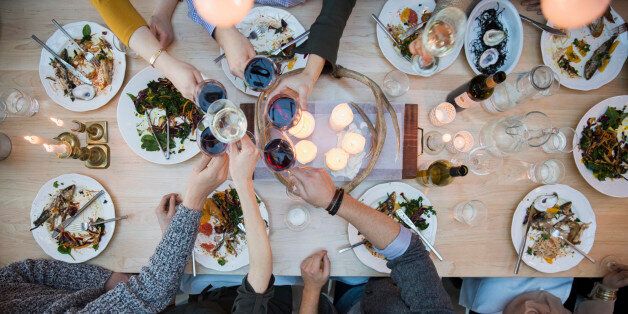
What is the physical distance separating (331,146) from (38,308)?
4.29ft

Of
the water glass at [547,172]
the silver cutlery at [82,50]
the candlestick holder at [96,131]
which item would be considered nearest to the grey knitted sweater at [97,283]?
the candlestick holder at [96,131]

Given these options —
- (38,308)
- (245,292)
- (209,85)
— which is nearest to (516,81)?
(209,85)

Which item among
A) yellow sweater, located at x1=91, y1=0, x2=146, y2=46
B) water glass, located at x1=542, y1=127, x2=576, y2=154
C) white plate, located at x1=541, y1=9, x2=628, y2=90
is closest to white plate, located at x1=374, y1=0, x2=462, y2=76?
white plate, located at x1=541, y1=9, x2=628, y2=90

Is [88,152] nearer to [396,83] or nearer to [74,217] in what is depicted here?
[74,217]

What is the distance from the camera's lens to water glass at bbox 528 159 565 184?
1613mm

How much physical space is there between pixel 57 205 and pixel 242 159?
90 centimetres

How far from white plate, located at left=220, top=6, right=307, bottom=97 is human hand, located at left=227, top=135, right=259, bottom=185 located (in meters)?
0.36

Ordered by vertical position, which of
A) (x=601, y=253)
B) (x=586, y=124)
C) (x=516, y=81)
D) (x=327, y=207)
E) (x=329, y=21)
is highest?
(x=329, y=21)

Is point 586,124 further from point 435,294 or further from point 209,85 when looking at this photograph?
point 209,85

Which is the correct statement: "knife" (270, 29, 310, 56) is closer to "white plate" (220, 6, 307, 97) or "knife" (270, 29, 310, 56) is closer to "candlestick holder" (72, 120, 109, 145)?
"white plate" (220, 6, 307, 97)

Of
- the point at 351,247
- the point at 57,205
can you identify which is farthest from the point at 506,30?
the point at 57,205

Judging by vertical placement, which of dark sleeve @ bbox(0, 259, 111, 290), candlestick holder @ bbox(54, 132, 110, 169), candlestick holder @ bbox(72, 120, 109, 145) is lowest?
dark sleeve @ bbox(0, 259, 111, 290)

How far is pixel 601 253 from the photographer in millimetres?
1688

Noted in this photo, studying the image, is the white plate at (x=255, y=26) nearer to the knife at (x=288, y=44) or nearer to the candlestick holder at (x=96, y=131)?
the knife at (x=288, y=44)
